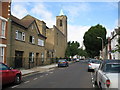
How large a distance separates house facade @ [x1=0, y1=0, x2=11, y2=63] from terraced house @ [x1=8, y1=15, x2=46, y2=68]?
1.21 metres

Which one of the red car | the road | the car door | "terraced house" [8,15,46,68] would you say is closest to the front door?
"terraced house" [8,15,46,68]

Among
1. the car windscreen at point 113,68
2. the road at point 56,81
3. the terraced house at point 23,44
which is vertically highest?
the terraced house at point 23,44

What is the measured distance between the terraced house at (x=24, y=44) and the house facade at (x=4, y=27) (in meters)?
1.21

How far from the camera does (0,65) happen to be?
9367mm

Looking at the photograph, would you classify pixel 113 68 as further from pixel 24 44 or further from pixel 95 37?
pixel 95 37

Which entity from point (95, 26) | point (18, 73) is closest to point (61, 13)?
point (95, 26)

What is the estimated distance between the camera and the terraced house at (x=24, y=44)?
69.9 feet

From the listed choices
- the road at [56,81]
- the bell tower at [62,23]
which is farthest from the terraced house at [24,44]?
the bell tower at [62,23]

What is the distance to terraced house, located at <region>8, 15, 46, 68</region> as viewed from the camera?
839 inches

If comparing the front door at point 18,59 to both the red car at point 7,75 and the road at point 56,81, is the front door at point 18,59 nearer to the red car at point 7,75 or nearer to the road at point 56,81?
the road at point 56,81

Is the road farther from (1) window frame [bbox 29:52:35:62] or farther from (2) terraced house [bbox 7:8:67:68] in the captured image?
(1) window frame [bbox 29:52:35:62]

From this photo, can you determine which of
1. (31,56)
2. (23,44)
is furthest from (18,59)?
(31,56)

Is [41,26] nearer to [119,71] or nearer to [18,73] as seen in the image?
[18,73]

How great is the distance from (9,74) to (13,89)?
1086mm
